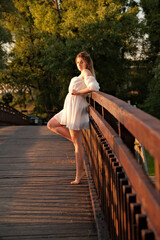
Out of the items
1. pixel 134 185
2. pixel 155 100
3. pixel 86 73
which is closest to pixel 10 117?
pixel 155 100

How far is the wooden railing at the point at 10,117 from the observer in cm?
2279

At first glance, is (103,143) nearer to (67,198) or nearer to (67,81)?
(67,198)

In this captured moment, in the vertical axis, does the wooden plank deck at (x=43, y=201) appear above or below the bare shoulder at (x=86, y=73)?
below

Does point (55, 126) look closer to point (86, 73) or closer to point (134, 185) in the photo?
point (86, 73)

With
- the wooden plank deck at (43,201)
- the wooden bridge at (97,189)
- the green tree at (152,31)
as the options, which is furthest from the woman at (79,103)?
the green tree at (152,31)

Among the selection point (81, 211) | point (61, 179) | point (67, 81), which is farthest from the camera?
point (67, 81)

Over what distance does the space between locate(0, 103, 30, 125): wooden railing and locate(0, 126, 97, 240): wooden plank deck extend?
51.5ft

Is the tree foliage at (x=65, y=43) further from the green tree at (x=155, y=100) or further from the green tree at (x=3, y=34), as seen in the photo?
the green tree at (x=155, y=100)

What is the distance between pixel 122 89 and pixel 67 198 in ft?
102

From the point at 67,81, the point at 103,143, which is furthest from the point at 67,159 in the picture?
the point at 67,81

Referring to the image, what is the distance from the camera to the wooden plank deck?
11.5ft

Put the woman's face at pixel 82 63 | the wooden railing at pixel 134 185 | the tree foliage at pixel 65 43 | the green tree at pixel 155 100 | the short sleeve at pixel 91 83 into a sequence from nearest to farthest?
1. the wooden railing at pixel 134 185
2. the short sleeve at pixel 91 83
3. the woman's face at pixel 82 63
4. the tree foliage at pixel 65 43
5. the green tree at pixel 155 100

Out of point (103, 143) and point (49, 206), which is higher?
point (103, 143)

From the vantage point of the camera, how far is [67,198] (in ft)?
14.9
